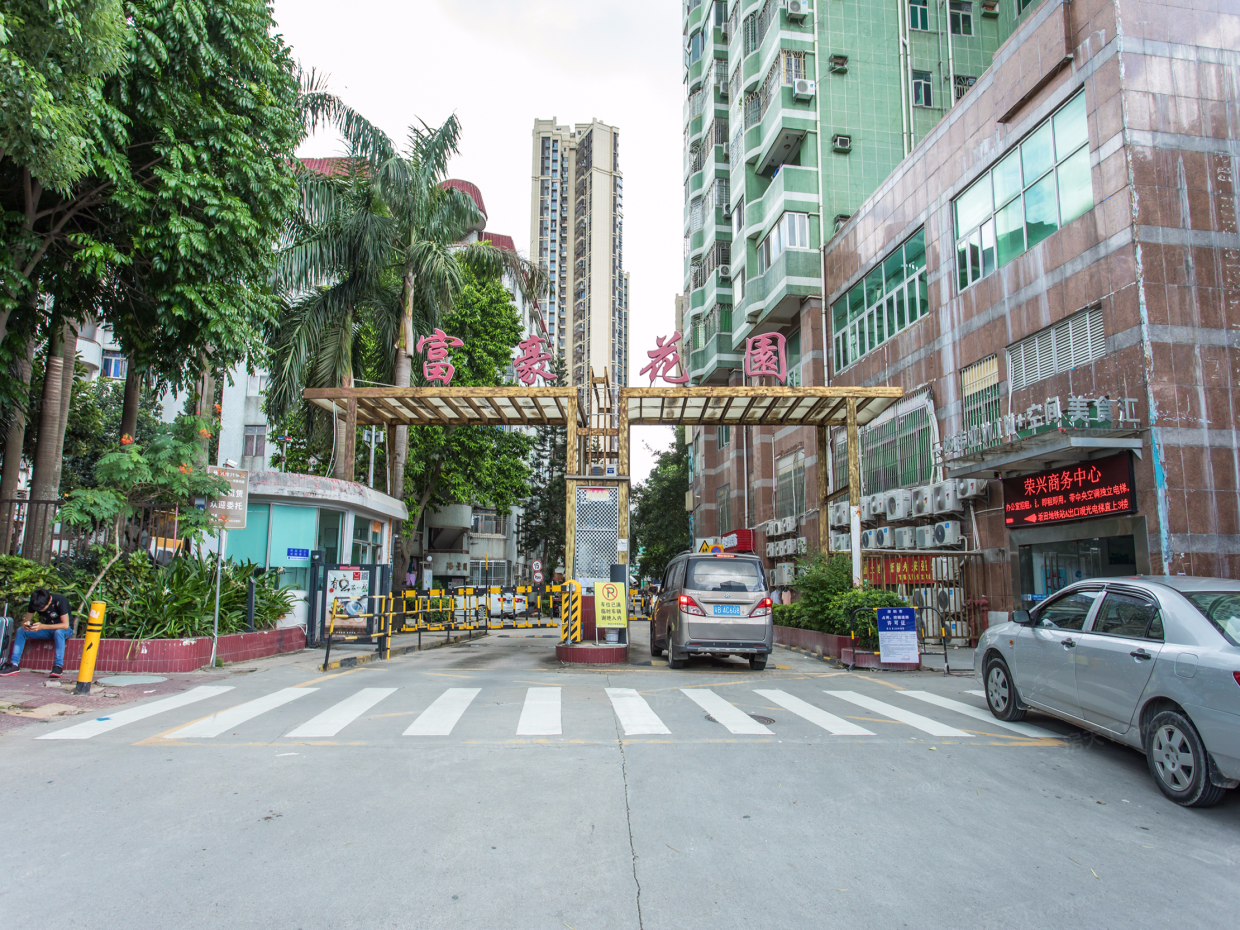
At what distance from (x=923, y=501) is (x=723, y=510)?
2237 centimetres

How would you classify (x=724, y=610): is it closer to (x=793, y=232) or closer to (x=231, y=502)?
(x=231, y=502)

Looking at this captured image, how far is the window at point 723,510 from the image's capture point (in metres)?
42.8

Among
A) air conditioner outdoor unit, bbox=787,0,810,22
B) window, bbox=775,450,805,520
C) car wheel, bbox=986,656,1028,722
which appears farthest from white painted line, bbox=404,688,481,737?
air conditioner outdoor unit, bbox=787,0,810,22

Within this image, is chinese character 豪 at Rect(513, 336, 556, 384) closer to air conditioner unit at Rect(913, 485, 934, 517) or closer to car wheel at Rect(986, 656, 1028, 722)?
air conditioner unit at Rect(913, 485, 934, 517)

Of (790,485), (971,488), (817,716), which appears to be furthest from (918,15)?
(817,716)

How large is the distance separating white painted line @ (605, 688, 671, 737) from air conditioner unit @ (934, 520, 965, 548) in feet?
42.6

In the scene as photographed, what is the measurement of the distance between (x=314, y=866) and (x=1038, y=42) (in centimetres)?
2133

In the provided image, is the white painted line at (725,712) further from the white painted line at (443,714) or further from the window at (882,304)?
the window at (882,304)

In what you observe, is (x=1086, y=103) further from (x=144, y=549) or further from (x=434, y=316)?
(x=144, y=549)

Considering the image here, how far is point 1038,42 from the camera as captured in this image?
18344 mm

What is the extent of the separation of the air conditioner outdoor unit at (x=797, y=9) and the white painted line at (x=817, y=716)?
30.4 metres

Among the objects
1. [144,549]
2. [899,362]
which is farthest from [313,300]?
[899,362]

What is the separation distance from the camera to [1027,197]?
18.9 m

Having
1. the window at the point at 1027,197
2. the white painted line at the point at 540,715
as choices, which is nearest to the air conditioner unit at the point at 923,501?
the window at the point at 1027,197
